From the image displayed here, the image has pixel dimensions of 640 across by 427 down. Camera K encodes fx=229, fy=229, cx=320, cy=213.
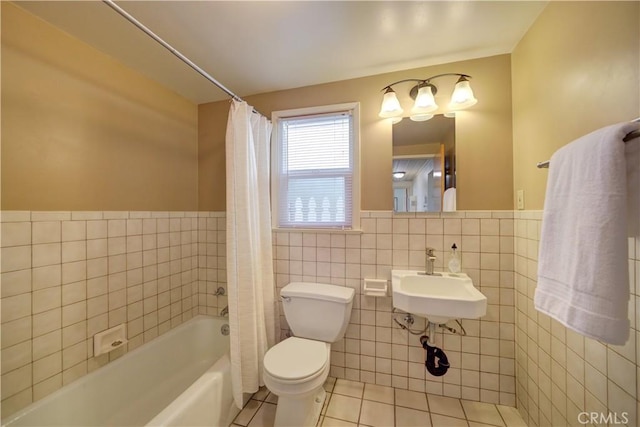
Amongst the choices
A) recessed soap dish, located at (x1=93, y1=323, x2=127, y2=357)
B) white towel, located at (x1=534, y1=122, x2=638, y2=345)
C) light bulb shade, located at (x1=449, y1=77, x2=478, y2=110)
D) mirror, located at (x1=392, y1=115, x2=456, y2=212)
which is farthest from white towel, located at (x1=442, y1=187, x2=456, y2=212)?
recessed soap dish, located at (x1=93, y1=323, x2=127, y2=357)

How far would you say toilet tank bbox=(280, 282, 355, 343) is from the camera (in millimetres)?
1538

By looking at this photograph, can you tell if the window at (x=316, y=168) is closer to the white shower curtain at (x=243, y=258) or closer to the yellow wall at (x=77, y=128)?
the white shower curtain at (x=243, y=258)

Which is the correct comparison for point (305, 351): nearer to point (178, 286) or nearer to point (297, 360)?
point (297, 360)

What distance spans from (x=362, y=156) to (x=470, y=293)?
3.70ft

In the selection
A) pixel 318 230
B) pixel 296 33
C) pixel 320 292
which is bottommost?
pixel 320 292

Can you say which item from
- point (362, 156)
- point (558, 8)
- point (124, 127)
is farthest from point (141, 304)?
point (558, 8)

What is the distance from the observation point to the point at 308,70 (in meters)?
1.67

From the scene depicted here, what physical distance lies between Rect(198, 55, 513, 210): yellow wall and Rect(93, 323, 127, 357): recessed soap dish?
1.86m

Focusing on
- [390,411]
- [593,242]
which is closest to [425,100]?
[593,242]

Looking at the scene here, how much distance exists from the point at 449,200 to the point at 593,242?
91 cm

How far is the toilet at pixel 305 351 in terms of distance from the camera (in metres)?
1.20

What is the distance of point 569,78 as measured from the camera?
103 cm

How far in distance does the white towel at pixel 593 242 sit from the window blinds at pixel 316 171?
1151 millimetres

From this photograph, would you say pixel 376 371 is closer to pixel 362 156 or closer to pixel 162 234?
pixel 362 156
